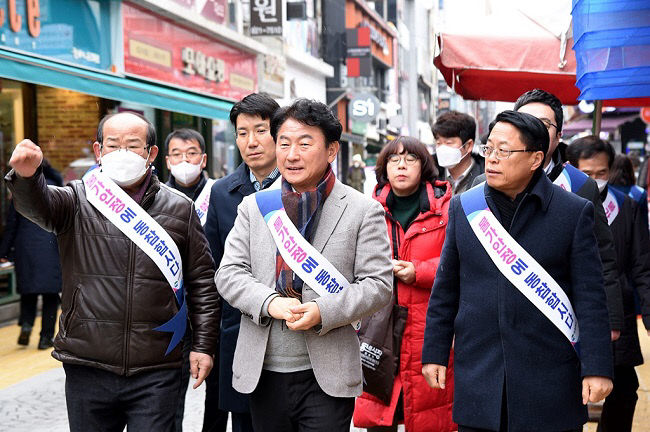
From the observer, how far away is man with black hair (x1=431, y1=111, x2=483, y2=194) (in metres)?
5.69

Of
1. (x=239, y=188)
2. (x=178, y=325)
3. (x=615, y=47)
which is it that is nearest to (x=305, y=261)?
(x=178, y=325)

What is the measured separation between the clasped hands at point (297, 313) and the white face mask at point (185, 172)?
3410mm

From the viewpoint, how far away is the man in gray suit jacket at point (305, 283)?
11.1 feet

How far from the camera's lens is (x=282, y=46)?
25.2 meters

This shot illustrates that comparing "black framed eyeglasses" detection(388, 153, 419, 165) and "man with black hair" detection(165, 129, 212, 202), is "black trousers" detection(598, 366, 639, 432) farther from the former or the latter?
"man with black hair" detection(165, 129, 212, 202)

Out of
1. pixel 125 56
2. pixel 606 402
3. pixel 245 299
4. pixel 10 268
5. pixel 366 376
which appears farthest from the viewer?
pixel 125 56

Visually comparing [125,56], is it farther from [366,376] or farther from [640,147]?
[640,147]

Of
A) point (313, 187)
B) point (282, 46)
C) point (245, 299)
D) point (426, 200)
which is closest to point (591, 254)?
point (313, 187)

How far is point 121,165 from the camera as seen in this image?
3.70 metres

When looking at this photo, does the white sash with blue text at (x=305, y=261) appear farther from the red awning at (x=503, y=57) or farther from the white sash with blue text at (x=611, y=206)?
the red awning at (x=503, y=57)

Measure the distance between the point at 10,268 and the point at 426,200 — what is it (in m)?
7.39

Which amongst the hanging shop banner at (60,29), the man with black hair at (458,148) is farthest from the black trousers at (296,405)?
the hanging shop banner at (60,29)

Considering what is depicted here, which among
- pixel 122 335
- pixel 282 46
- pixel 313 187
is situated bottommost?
pixel 122 335

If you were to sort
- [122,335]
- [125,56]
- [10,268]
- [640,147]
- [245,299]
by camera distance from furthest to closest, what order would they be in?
[640,147] → [125,56] → [10,268] → [122,335] → [245,299]
